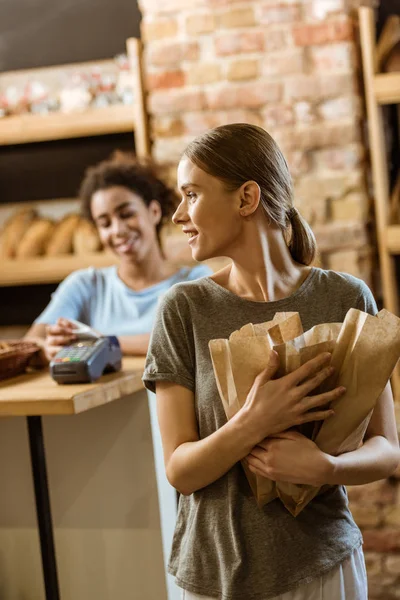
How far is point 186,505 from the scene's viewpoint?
142 cm

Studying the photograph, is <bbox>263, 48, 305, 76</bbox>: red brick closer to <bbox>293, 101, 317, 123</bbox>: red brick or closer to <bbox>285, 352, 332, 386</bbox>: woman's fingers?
<bbox>293, 101, 317, 123</bbox>: red brick

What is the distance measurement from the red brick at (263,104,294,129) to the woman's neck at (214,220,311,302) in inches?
74.1

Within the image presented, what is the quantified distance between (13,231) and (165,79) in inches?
39.3

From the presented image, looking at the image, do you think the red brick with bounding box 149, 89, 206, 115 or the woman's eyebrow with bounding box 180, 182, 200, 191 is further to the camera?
the red brick with bounding box 149, 89, 206, 115

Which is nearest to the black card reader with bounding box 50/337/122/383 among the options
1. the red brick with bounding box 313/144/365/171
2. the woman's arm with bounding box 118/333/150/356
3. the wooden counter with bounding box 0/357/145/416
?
the wooden counter with bounding box 0/357/145/416

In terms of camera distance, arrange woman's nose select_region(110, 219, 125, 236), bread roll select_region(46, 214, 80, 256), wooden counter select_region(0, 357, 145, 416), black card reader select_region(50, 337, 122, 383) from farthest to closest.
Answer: bread roll select_region(46, 214, 80, 256) < woman's nose select_region(110, 219, 125, 236) < black card reader select_region(50, 337, 122, 383) < wooden counter select_region(0, 357, 145, 416)

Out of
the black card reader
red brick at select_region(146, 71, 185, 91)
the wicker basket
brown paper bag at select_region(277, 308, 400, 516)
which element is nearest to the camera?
brown paper bag at select_region(277, 308, 400, 516)

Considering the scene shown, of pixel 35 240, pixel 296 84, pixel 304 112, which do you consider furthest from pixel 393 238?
pixel 35 240

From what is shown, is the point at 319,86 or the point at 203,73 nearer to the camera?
the point at 319,86

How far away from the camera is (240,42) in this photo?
326 cm

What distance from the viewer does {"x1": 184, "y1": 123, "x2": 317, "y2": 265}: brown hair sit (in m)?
1.37

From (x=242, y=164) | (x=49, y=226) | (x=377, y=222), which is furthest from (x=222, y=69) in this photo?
(x=242, y=164)

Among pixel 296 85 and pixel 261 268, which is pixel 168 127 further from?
pixel 261 268

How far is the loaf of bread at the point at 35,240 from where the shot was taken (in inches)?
147
